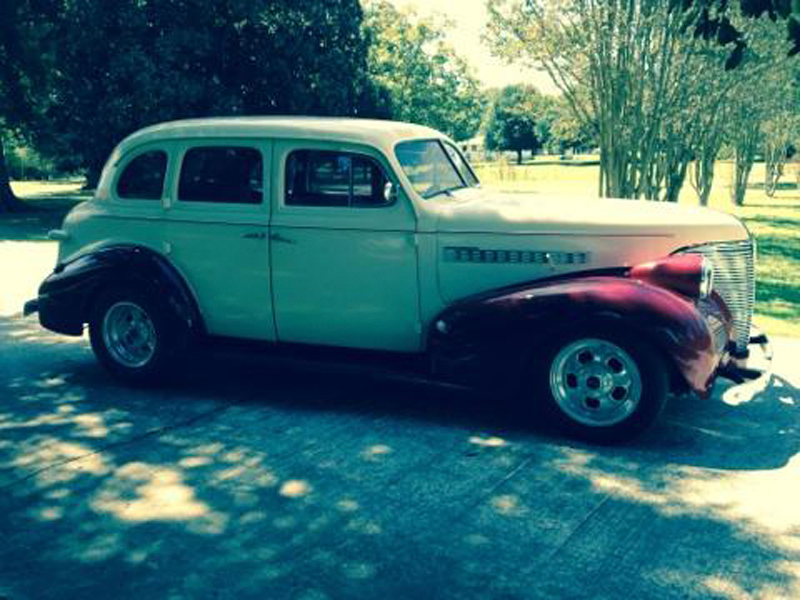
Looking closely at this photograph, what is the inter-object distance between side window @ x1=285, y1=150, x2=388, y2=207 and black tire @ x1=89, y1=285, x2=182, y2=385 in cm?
135

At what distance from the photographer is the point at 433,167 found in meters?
6.19

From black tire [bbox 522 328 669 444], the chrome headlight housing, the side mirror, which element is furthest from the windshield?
the chrome headlight housing

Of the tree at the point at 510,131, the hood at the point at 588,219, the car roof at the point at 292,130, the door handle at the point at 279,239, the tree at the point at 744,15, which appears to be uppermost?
the tree at the point at 510,131

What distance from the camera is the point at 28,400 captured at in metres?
6.12

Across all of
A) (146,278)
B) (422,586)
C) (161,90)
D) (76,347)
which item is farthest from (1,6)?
(422,586)

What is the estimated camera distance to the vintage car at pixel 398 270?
508cm

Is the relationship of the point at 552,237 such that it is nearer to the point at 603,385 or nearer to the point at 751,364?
the point at 603,385

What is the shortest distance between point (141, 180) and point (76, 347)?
2170 mm

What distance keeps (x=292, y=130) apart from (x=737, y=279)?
10.9 ft

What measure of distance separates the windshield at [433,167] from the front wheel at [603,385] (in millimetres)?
1567

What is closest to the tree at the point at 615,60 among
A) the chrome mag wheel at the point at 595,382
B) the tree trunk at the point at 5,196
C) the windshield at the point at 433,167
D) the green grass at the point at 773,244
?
the green grass at the point at 773,244

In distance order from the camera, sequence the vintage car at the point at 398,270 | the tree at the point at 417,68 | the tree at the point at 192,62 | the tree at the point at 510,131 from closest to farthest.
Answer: the vintage car at the point at 398,270 < the tree at the point at 192,62 < the tree at the point at 417,68 < the tree at the point at 510,131

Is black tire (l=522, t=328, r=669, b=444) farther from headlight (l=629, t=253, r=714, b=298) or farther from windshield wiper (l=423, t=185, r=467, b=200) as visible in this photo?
windshield wiper (l=423, t=185, r=467, b=200)

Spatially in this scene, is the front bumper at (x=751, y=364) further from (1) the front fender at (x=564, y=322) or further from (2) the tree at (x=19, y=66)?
(2) the tree at (x=19, y=66)
